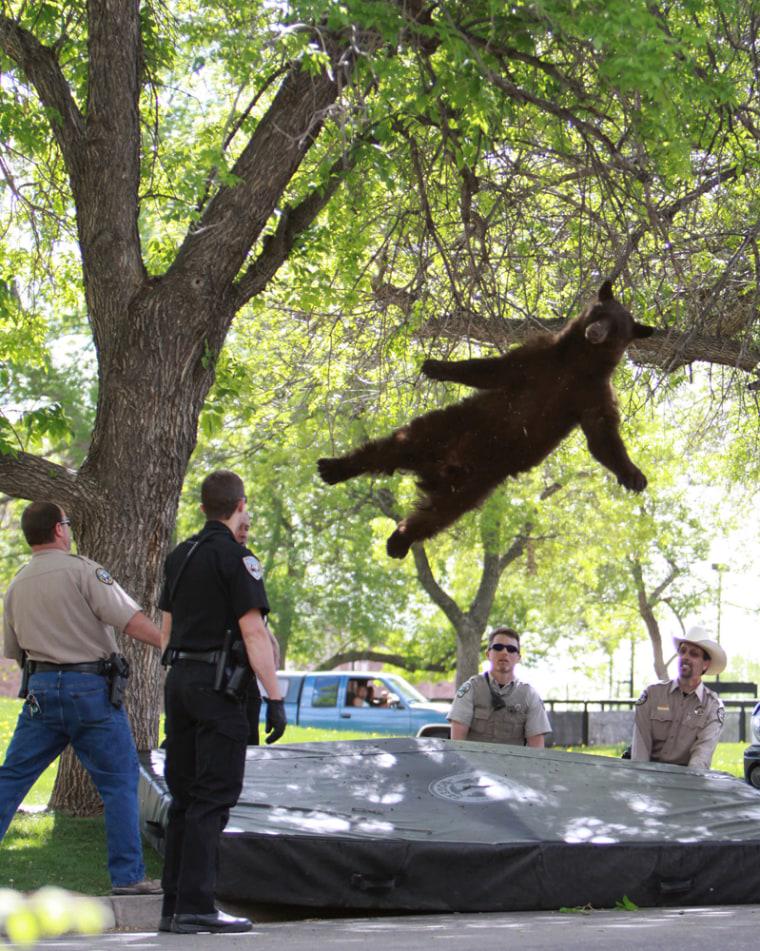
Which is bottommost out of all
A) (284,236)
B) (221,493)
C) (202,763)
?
(202,763)

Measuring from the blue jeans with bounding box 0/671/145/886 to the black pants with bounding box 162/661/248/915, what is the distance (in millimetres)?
880

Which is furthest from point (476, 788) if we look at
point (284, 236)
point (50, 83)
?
point (50, 83)

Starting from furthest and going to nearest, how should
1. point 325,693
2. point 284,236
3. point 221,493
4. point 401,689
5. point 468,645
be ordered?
1. point 468,645
2. point 325,693
3. point 401,689
4. point 284,236
5. point 221,493

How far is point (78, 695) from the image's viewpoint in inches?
227

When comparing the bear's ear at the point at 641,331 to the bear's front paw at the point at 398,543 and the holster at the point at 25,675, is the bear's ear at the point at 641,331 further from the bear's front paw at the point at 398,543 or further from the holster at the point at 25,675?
the holster at the point at 25,675

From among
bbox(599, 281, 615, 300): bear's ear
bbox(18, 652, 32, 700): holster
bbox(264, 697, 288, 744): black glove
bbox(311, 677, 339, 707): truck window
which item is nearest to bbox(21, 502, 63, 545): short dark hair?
bbox(18, 652, 32, 700): holster

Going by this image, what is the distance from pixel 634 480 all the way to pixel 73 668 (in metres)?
2.98

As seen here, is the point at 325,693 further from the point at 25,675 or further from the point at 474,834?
the point at 25,675

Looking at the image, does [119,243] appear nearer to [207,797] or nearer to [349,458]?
[349,458]

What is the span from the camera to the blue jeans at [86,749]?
577 centimetres

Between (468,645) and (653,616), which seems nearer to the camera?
(468,645)

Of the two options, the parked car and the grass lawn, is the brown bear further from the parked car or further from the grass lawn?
the parked car

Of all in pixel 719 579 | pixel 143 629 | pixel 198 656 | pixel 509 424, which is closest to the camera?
pixel 198 656

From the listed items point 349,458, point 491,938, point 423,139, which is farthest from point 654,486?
point 491,938
